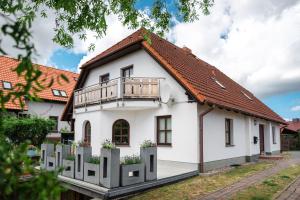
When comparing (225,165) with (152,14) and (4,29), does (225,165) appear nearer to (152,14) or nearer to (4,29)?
(152,14)

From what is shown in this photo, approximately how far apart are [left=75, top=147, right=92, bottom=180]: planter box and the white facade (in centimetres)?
460

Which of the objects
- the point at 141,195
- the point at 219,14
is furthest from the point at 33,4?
the point at 141,195

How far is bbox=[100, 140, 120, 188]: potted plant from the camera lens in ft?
26.5

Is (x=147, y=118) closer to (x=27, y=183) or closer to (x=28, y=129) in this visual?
(x=28, y=129)

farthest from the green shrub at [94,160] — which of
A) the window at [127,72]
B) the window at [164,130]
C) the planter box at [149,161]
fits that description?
the window at [127,72]

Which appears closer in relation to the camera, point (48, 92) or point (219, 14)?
point (219, 14)

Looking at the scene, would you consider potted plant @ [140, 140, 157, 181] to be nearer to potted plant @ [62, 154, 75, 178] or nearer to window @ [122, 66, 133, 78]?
potted plant @ [62, 154, 75, 178]

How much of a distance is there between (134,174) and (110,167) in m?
1.12

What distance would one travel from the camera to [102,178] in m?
8.34

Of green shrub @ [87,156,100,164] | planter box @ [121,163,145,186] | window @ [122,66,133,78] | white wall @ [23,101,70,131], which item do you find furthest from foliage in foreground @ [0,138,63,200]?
white wall @ [23,101,70,131]

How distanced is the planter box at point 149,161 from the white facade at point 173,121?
10.8 feet

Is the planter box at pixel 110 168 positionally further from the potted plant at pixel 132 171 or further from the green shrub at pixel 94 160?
the green shrub at pixel 94 160

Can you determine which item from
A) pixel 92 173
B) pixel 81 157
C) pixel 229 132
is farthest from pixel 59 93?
pixel 92 173

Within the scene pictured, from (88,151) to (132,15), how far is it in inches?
179
